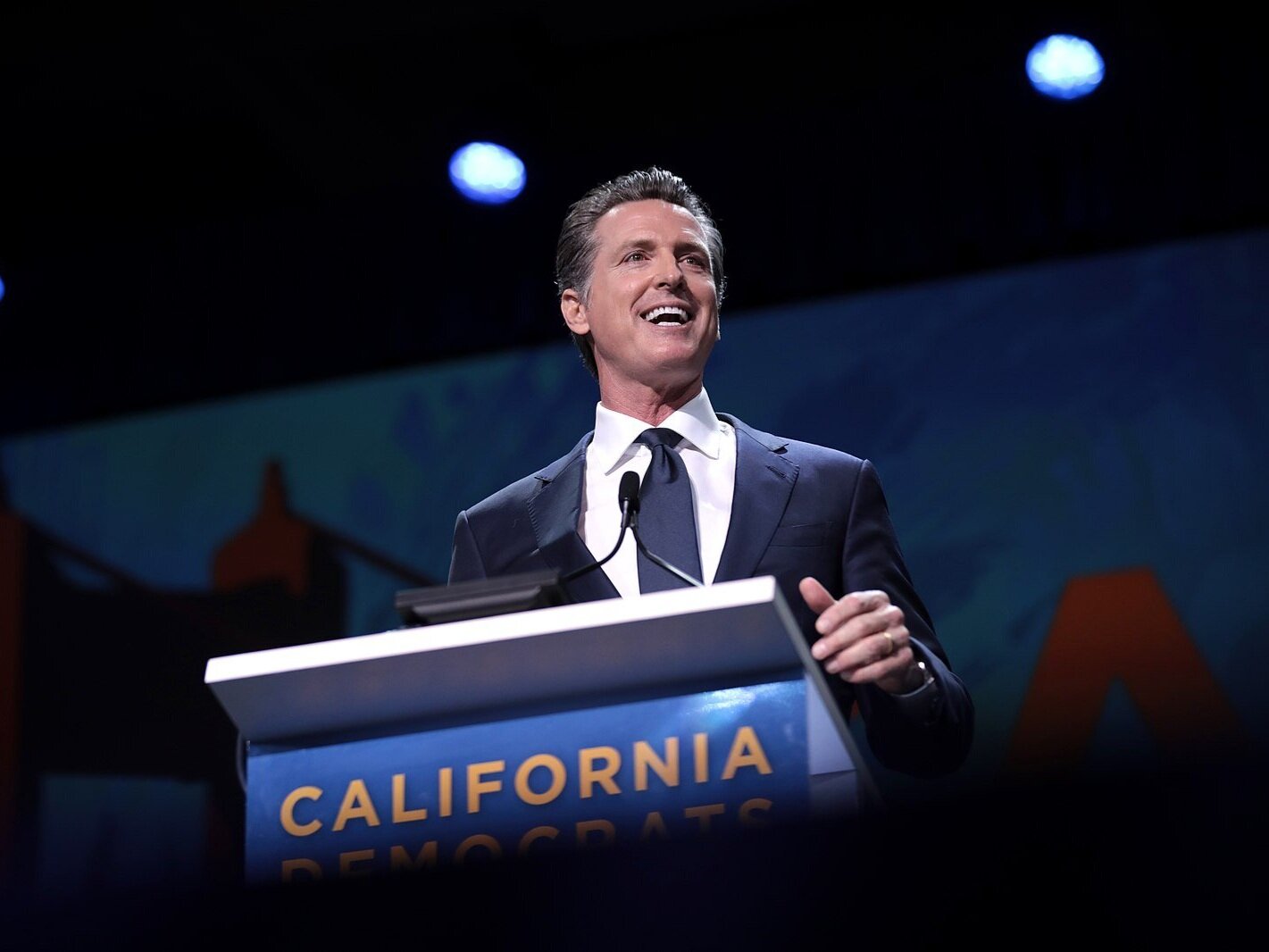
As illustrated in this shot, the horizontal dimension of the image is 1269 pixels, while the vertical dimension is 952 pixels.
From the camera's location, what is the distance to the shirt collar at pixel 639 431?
6.70ft

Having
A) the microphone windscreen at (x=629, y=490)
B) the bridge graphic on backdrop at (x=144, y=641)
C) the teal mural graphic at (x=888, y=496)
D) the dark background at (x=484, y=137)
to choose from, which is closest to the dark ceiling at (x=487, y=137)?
the dark background at (x=484, y=137)

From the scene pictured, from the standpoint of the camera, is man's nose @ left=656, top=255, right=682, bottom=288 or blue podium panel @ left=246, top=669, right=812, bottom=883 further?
man's nose @ left=656, top=255, right=682, bottom=288

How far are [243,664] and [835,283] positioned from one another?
10.2 feet

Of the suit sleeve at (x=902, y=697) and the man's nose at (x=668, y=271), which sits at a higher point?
the man's nose at (x=668, y=271)

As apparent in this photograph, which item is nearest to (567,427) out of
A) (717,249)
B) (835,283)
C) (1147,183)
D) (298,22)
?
(835,283)

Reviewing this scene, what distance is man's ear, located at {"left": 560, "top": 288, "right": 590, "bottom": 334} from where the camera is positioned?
2381 mm

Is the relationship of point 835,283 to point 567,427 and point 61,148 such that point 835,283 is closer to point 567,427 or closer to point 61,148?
point 567,427

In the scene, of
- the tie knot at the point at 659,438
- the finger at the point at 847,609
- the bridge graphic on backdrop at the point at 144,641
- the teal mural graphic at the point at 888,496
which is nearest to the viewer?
the finger at the point at 847,609

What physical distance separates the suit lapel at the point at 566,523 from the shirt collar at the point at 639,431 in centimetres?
2

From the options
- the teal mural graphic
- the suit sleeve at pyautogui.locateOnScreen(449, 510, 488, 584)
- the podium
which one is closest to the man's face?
the suit sleeve at pyautogui.locateOnScreen(449, 510, 488, 584)

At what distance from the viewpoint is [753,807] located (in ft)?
3.92

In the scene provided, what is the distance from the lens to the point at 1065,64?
3844mm

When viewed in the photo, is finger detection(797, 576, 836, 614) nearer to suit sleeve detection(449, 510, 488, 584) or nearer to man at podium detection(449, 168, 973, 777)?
man at podium detection(449, 168, 973, 777)

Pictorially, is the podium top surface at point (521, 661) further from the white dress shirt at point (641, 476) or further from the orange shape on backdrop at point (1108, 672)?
the orange shape on backdrop at point (1108, 672)
